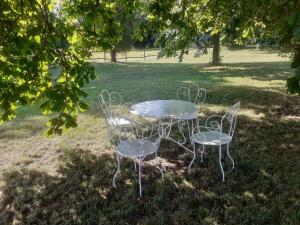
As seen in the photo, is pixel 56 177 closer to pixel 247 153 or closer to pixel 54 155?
pixel 54 155

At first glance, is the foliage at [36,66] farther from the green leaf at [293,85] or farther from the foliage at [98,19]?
the green leaf at [293,85]

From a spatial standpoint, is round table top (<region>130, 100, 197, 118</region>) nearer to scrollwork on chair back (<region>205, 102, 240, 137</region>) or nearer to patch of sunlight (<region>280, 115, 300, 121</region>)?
scrollwork on chair back (<region>205, 102, 240, 137</region>)

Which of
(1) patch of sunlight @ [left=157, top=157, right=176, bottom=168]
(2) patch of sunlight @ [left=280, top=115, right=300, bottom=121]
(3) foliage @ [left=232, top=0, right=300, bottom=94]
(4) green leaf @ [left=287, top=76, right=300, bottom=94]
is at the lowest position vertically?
(1) patch of sunlight @ [left=157, top=157, right=176, bottom=168]

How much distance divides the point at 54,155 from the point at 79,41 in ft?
7.96

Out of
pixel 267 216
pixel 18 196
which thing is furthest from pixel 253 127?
pixel 18 196

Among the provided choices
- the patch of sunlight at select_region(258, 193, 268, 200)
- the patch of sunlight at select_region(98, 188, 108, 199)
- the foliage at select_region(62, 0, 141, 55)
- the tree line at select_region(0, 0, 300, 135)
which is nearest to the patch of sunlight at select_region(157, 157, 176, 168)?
the patch of sunlight at select_region(98, 188, 108, 199)

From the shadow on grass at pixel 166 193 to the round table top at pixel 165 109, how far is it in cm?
81

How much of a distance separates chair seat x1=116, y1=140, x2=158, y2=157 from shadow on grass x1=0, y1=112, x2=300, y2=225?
19.6 inches

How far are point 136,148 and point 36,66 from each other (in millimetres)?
1776

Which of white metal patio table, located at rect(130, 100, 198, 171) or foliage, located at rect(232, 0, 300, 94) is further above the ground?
foliage, located at rect(232, 0, 300, 94)

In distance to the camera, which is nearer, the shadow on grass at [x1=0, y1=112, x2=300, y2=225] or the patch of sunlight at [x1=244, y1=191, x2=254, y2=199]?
the shadow on grass at [x1=0, y1=112, x2=300, y2=225]

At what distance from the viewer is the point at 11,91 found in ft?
10.9

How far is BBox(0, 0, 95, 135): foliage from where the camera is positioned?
330cm

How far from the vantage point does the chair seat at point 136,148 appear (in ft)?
14.0
